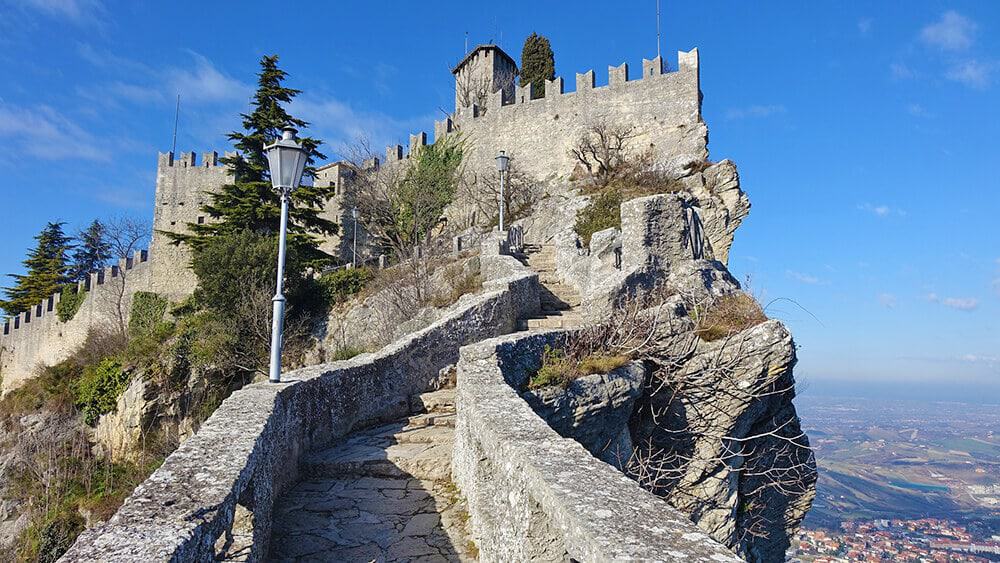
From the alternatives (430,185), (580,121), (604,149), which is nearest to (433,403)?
(604,149)

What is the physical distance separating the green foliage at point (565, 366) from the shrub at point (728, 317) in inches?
96.1

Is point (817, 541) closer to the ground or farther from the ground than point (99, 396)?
closer to the ground

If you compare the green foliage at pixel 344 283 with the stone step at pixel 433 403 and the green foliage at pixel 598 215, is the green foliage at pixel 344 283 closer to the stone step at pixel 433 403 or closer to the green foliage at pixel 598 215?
the green foliage at pixel 598 215

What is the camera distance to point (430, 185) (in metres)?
32.2

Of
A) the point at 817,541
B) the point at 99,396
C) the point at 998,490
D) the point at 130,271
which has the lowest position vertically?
the point at 998,490

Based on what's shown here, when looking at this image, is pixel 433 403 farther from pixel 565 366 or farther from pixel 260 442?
pixel 260 442

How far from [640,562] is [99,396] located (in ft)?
74.0

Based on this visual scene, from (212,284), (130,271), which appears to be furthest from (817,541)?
(130,271)

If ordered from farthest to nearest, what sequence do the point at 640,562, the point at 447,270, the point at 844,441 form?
the point at 844,441 → the point at 447,270 → the point at 640,562

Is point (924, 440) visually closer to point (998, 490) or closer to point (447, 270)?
point (998, 490)

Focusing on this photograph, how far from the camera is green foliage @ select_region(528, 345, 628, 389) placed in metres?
6.54

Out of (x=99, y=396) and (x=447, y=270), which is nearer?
(x=447, y=270)

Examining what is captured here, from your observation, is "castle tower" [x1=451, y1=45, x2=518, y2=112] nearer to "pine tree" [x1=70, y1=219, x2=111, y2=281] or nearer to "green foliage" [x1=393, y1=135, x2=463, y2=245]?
"green foliage" [x1=393, y1=135, x2=463, y2=245]

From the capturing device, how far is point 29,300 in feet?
125
